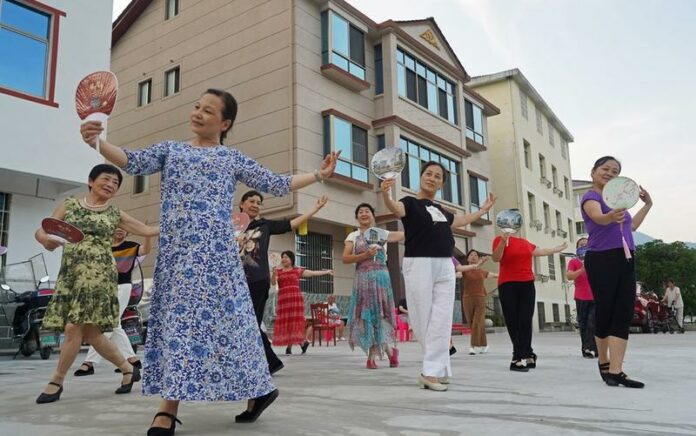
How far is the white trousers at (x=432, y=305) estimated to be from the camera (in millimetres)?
5066

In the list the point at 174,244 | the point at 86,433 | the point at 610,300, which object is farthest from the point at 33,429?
the point at 610,300

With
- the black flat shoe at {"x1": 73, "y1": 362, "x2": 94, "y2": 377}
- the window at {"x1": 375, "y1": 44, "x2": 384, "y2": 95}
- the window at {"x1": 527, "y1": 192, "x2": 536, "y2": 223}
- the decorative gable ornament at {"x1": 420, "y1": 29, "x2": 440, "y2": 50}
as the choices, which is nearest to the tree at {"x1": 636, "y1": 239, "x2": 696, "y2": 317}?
the window at {"x1": 527, "y1": 192, "x2": 536, "y2": 223}

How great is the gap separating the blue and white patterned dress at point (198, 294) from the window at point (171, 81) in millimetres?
19585

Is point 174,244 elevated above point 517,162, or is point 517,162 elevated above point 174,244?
point 517,162

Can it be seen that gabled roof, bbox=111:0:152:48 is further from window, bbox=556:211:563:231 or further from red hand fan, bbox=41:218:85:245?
window, bbox=556:211:563:231

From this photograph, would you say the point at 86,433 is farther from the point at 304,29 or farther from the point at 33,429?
the point at 304,29

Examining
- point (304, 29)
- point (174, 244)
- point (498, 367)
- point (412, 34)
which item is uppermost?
point (412, 34)

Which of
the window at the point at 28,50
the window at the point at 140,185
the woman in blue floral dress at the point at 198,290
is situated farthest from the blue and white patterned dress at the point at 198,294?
the window at the point at 140,185

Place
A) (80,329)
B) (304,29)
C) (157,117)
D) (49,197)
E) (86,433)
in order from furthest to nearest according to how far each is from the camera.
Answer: (157,117), (304,29), (49,197), (80,329), (86,433)

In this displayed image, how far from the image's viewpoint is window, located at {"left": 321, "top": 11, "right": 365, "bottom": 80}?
1906cm

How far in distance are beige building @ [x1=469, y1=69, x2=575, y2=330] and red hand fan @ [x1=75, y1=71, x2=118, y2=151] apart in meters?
28.9

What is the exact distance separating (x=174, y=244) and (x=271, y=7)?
686 inches

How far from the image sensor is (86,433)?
10.2ft

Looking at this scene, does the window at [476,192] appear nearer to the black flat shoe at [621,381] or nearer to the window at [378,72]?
the window at [378,72]
